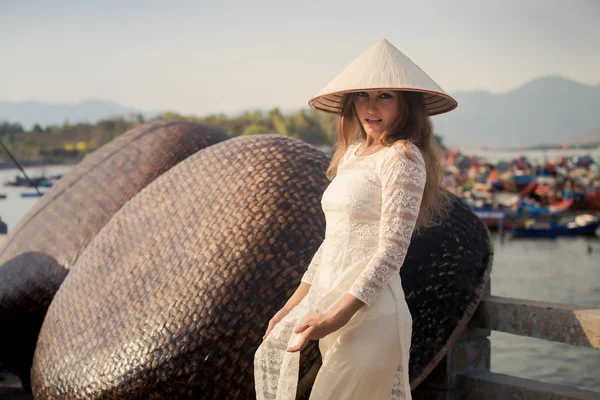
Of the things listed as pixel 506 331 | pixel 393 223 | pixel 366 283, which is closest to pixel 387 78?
pixel 393 223

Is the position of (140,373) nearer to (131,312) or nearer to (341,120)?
(131,312)

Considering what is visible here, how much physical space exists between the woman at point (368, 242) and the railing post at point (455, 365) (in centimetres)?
152

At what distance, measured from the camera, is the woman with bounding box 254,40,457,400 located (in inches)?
86.7

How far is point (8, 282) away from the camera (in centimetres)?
486

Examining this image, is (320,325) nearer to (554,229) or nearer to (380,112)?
(380,112)

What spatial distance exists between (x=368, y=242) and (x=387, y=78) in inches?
20.7

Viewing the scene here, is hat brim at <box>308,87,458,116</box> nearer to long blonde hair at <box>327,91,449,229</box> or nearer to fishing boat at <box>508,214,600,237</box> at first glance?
long blonde hair at <box>327,91,449,229</box>

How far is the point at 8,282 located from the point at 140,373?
6.68 feet

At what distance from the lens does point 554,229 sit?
43.6 metres

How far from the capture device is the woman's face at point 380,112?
2.42 m

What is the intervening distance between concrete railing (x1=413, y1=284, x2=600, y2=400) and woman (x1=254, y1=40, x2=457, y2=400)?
47.6 inches

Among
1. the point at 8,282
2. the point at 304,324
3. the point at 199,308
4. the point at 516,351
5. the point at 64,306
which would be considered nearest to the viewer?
the point at 304,324

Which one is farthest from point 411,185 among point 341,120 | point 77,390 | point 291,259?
point 77,390

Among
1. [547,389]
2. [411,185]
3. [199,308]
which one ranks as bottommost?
[547,389]
